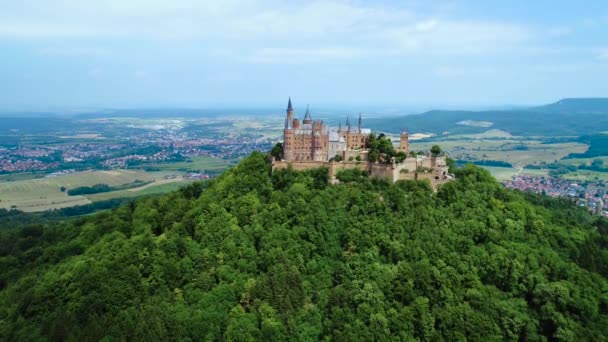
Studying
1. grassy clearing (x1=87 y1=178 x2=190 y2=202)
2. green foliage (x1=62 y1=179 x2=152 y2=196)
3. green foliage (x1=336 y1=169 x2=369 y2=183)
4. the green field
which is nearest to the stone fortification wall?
green foliage (x1=336 y1=169 x2=369 y2=183)

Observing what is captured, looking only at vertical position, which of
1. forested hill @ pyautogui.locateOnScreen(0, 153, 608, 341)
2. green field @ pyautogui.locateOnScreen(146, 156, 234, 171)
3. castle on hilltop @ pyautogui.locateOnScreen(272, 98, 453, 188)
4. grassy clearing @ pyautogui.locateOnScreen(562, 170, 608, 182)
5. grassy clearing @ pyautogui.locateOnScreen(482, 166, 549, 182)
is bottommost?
grassy clearing @ pyautogui.locateOnScreen(562, 170, 608, 182)

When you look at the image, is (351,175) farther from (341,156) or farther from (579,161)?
(579,161)

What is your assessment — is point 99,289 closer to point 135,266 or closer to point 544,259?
point 135,266

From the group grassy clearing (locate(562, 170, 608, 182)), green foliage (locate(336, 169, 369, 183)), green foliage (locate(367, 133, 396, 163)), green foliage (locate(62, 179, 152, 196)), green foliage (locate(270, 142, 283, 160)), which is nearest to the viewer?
green foliage (locate(336, 169, 369, 183))

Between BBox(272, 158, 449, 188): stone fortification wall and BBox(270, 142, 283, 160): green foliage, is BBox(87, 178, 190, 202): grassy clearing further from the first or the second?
BBox(272, 158, 449, 188): stone fortification wall

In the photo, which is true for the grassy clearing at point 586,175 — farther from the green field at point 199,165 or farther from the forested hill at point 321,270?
the green field at point 199,165

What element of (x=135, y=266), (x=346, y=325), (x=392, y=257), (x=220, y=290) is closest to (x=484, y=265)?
(x=392, y=257)
